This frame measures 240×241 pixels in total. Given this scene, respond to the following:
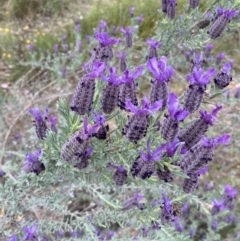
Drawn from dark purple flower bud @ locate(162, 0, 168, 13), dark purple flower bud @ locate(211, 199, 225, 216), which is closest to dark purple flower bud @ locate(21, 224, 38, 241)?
dark purple flower bud @ locate(211, 199, 225, 216)

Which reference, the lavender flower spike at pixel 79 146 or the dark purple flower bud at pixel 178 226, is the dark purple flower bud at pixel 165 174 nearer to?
the lavender flower spike at pixel 79 146

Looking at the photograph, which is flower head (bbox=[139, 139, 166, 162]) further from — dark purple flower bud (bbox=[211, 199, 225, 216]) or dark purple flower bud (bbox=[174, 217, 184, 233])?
dark purple flower bud (bbox=[174, 217, 184, 233])

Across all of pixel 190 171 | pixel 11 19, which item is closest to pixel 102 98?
pixel 190 171

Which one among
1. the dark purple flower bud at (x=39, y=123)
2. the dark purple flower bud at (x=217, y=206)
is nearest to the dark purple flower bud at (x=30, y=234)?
the dark purple flower bud at (x=39, y=123)

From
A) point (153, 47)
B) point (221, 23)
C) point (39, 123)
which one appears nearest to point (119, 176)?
point (39, 123)

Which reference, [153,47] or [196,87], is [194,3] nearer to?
[153,47]

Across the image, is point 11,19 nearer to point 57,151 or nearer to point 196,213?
point 196,213
